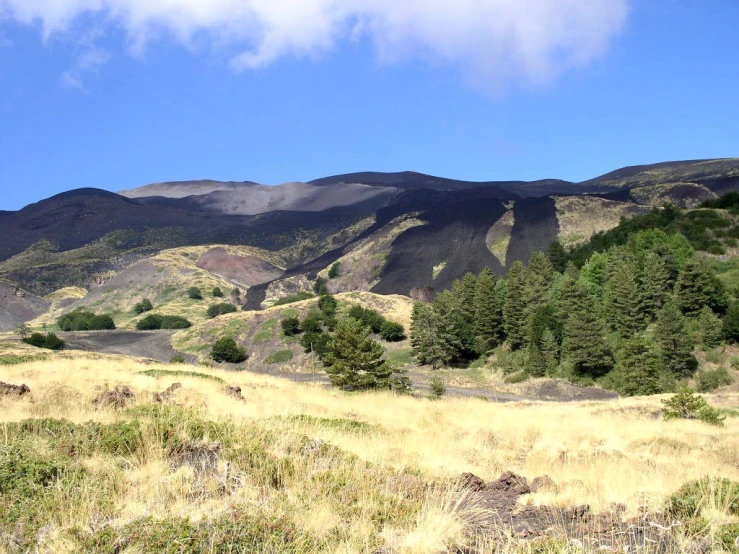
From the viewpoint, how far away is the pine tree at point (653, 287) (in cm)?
5247

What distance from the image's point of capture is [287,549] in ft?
16.7

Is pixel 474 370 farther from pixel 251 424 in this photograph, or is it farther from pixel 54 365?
pixel 251 424

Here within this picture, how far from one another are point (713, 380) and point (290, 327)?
45421mm

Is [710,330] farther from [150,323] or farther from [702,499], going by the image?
[150,323]

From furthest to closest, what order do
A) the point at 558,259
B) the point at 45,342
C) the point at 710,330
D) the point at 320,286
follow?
1. the point at 320,286
2. the point at 558,259
3. the point at 45,342
4. the point at 710,330

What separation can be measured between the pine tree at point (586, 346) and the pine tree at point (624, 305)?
280 cm

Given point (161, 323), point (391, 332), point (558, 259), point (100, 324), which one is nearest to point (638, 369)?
point (391, 332)

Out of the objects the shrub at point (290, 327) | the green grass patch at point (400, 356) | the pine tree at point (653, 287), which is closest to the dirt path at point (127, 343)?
the shrub at point (290, 327)

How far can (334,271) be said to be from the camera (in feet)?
358

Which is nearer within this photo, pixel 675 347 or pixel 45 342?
pixel 675 347

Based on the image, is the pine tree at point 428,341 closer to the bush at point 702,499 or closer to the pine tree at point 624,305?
the pine tree at point 624,305

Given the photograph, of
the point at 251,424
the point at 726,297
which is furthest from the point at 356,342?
the point at 726,297

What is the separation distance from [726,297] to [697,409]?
114 feet

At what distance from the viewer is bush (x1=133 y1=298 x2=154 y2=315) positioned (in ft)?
352
